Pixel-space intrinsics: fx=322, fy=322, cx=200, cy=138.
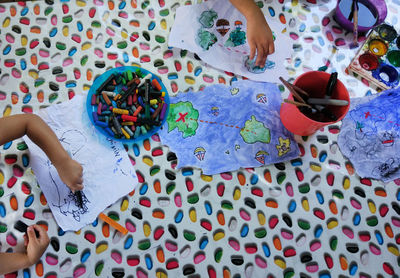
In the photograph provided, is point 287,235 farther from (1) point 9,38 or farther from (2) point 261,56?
(1) point 9,38

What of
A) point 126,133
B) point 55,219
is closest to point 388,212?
point 126,133

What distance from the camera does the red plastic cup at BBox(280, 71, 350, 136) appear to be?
67cm

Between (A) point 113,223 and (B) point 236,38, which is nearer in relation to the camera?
(A) point 113,223

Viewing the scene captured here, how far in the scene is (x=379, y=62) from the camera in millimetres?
797

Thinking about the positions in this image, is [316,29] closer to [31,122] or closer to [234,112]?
[234,112]

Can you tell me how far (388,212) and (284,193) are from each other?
23 cm

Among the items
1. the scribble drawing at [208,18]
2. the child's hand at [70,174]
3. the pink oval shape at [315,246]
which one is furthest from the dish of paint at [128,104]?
the pink oval shape at [315,246]

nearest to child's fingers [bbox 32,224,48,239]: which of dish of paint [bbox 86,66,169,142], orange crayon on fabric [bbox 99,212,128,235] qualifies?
orange crayon on fabric [bbox 99,212,128,235]

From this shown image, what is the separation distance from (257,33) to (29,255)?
696mm

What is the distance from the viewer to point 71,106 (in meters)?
0.76

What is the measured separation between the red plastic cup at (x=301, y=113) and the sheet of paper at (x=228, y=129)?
41 millimetres

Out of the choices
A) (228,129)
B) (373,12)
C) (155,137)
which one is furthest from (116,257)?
(373,12)

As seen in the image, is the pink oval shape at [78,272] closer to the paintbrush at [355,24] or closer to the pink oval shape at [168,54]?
the pink oval shape at [168,54]

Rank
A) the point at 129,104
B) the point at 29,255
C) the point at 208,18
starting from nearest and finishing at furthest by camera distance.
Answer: the point at 29,255 < the point at 129,104 < the point at 208,18
